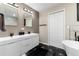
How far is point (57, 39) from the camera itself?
12.7ft

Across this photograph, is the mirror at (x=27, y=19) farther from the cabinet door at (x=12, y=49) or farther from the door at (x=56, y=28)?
the cabinet door at (x=12, y=49)

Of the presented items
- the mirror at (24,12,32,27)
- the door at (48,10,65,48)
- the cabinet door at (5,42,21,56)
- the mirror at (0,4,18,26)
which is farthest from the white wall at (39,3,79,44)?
the cabinet door at (5,42,21,56)

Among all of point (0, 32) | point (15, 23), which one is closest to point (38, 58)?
point (0, 32)

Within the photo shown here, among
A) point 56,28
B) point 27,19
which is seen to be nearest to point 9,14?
point 27,19

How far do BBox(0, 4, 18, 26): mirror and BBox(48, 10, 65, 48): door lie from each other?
7.17ft

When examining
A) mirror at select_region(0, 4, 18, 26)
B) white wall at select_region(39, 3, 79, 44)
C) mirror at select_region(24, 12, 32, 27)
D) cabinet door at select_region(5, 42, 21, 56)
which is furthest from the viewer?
mirror at select_region(24, 12, 32, 27)

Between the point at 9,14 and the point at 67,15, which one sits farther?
the point at 67,15

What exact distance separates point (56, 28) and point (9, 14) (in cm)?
256

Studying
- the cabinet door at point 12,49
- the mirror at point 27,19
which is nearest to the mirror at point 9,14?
the mirror at point 27,19

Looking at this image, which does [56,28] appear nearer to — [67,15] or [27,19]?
[67,15]

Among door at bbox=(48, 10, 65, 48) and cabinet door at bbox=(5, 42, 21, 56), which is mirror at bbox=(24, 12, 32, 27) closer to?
door at bbox=(48, 10, 65, 48)

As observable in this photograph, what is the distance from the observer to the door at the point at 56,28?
11.8 feet

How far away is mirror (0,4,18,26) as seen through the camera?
238 cm

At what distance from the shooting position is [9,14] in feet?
8.52
